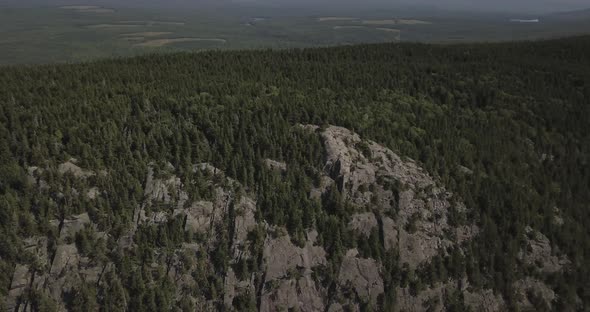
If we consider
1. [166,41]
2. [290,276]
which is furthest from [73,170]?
[166,41]

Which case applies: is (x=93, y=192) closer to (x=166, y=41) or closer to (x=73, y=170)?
(x=73, y=170)

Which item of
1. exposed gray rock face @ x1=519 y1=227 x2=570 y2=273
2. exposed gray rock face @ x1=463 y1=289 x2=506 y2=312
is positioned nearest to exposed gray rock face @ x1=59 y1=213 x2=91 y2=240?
exposed gray rock face @ x1=463 y1=289 x2=506 y2=312

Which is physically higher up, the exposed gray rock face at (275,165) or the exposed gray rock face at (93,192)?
the exposed gray rock face at (275,165)

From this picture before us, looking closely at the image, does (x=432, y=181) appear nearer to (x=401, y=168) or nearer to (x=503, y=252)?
(x=401, y=168)

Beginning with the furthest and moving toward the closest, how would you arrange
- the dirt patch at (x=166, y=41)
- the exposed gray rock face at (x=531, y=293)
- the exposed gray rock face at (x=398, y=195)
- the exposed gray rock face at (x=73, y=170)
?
the dirt patch at (x=166, y=41) < the exposed gray rock face at (x=398, y=195) < the exposed gray rock face at (x=531, y=293) < the exposed gray rock face at (x=73, y=170)

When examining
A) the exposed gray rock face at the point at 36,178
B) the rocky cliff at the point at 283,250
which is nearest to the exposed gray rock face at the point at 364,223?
the rocky cliff at the point at 283,250

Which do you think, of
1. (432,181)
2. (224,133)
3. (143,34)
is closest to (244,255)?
(224,133)

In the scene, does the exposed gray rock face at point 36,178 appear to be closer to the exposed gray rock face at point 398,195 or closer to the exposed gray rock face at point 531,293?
the exposed gray rock face at point 398,195
